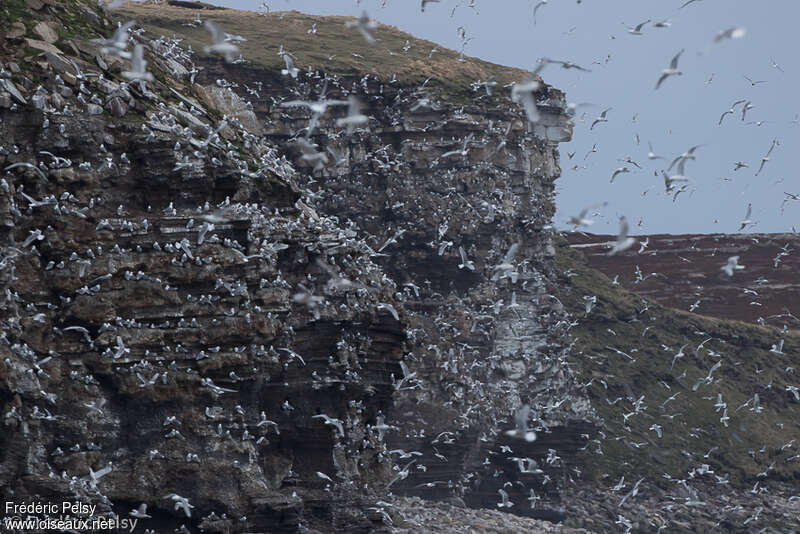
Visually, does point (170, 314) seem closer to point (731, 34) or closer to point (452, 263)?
point (731, 34)

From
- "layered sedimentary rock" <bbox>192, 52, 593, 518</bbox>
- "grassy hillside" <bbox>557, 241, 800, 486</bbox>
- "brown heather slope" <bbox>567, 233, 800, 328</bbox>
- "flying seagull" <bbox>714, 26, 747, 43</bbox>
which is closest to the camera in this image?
"flying seagull" <bbox>714, 26, 747, 43</bbox>

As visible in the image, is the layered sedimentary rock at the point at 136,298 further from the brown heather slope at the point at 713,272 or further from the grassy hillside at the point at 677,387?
the brown heather slope at the point at 713,272

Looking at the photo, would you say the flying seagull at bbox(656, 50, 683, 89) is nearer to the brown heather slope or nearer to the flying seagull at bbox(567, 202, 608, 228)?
the flying seagull at bbox(567, 202, 608, 228)

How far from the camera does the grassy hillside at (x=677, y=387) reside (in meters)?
86.8

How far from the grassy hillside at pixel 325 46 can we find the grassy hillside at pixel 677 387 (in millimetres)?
18740

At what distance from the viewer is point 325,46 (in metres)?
84.8

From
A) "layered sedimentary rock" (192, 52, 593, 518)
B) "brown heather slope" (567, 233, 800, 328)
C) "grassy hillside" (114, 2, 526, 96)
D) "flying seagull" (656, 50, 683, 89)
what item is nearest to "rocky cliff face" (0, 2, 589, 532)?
"flying seagull" (656, 50, 683, 89)

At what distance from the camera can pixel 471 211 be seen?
3002 inches

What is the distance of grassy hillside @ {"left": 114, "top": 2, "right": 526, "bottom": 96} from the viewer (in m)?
79.0

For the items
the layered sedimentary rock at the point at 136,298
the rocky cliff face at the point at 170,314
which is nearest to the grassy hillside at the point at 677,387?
the rocky cliff face at the point at 170,314

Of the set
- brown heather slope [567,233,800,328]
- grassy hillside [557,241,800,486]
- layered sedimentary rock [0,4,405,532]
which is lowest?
layered sedimentary rock [0,4,405,532]

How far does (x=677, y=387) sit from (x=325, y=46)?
3840 centimetres

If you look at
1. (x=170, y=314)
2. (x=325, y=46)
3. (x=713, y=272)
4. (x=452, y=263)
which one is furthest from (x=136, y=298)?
Result: (x=713, y=272)

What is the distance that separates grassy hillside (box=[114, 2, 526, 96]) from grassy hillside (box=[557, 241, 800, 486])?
18.7 meters
